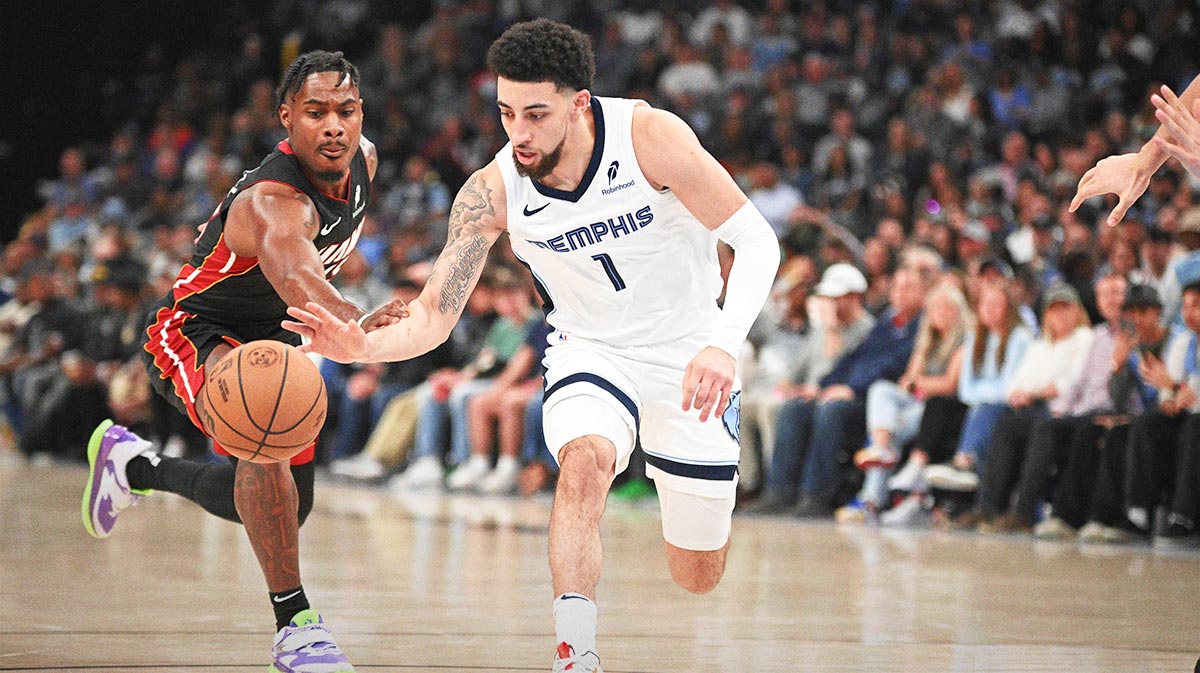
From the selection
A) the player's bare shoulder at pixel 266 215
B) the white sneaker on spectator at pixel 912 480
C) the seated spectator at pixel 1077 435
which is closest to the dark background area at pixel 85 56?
the white sneaker on spectator at pixel 912 480

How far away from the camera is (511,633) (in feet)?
18.5

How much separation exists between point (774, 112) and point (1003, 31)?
7.63 ft

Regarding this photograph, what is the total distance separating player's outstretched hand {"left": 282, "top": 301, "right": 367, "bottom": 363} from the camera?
Result: 4.45m

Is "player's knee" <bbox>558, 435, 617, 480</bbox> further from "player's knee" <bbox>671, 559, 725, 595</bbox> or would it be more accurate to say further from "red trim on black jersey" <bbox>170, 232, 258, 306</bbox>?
"red trim on black jersey" <bbox>170, 232, 258, 306</bbox>

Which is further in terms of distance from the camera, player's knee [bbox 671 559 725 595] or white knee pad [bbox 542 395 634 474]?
player's knee [bbox 671 559 725 595]

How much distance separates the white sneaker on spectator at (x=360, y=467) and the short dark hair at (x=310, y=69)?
859cm

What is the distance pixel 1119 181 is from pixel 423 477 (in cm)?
905

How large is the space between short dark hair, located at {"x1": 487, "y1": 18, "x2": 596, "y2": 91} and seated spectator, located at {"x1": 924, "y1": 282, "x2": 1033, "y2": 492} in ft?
20.1

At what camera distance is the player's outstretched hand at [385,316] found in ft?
15.3

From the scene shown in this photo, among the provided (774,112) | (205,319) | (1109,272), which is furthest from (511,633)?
(774,112)

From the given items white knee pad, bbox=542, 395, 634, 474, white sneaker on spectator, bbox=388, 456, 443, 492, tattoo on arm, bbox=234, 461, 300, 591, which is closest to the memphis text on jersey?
white knee pad, bbox=542, 395, 634, 474

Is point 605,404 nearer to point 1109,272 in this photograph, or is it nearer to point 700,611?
point 700,611

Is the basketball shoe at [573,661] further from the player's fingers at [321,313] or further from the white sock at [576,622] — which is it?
the player's fingers at [321,313]

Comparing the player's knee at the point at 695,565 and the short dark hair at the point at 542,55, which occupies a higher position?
the short dark hair at the point at 542,55
